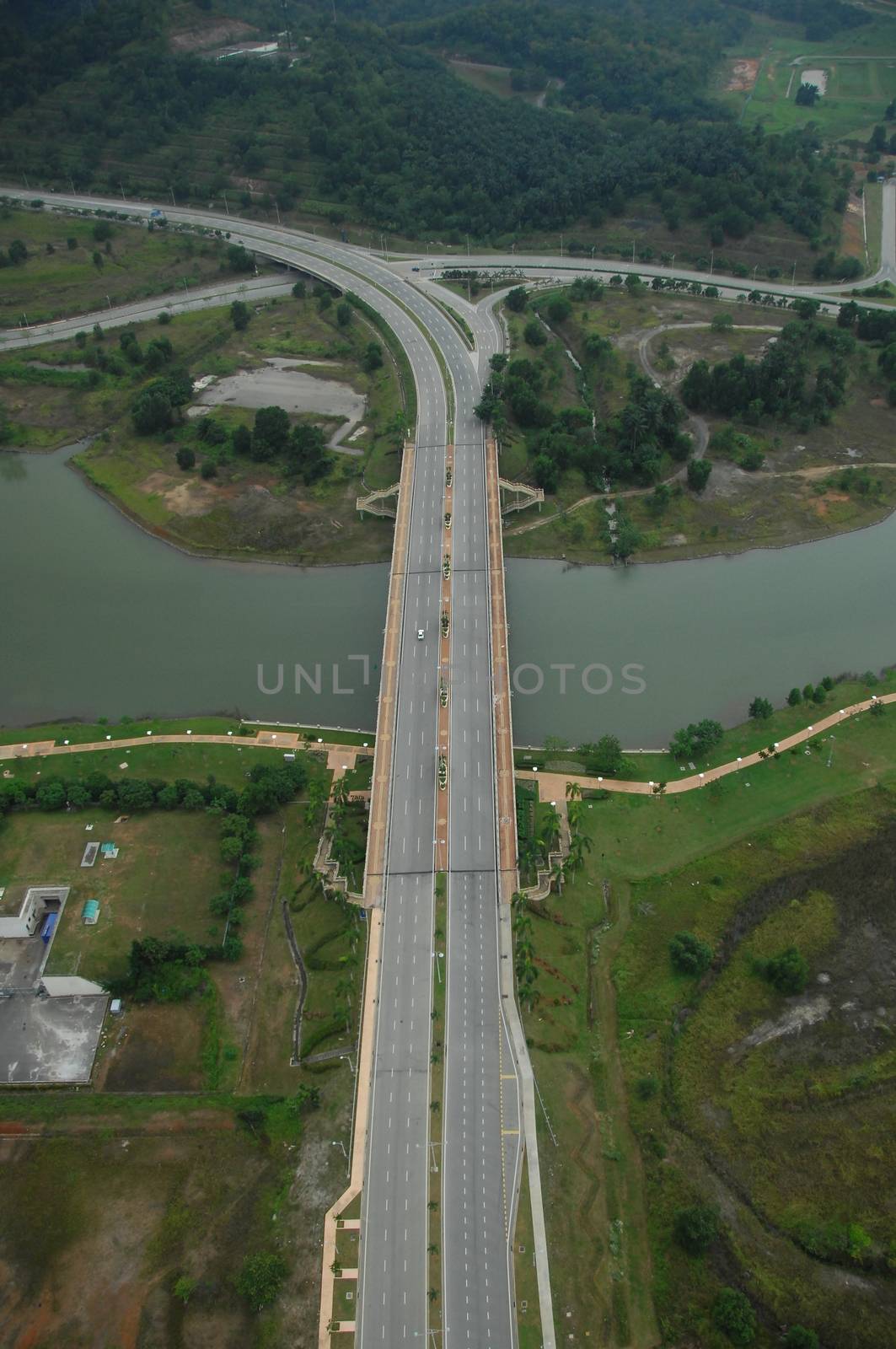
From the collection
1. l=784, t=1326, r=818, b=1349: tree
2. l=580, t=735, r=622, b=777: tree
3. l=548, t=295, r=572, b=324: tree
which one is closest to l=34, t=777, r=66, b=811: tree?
l=580, t=735, r=622, b=777: tree

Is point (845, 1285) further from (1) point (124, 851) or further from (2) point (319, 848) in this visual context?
(1) point (124, 851)

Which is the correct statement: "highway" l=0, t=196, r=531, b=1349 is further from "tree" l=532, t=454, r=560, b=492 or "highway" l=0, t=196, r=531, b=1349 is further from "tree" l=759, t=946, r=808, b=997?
"tree" l=759, t=946, r=808, b=997

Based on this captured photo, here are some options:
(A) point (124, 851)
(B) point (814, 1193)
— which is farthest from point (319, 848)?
(B) point (814, 1193)

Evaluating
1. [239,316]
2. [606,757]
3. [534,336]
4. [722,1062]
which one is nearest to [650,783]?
[606,757]

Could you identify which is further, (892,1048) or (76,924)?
(76,924)

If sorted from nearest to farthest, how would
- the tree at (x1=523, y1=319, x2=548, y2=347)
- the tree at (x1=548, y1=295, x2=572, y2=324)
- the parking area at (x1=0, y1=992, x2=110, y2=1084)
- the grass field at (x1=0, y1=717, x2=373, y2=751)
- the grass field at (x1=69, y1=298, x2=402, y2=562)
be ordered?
the parking area at (x1=0, y1=992, x2=110, y2=1084) < the grass field at (x1=0, y1=717, x2=373, y2=751) < the grass field at (x1=69, y1=298, x2=402, y2=562) < the tree at (x1=523, y1=319, x2=548, y2=347) < the tree at (x1=548, y1=295, x2=572, y2=324)

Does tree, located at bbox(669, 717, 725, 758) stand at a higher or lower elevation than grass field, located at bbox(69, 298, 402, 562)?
lower
